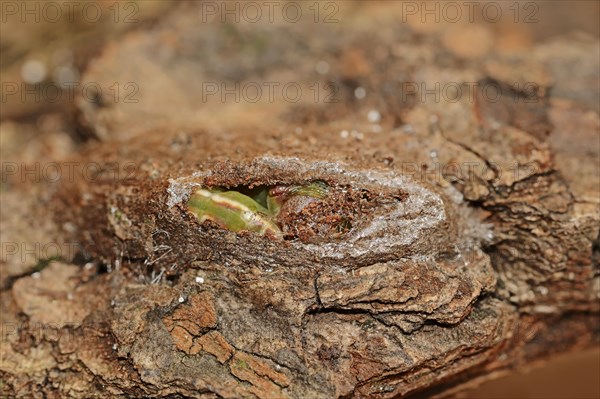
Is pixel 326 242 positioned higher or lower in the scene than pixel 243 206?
lower

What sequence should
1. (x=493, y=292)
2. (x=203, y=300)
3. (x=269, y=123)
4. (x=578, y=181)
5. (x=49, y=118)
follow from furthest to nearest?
(x=49, y=118) → (x=269, y=123) → (x=578, y=181) → (x=493, y=292) → (x=203, y=300)

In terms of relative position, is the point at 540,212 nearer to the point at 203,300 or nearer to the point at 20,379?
the point at 203,300

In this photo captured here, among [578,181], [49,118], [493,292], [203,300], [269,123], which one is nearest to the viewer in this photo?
[203,300]

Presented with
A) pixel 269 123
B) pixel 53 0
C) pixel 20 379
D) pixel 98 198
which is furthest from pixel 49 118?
pixel 20 379

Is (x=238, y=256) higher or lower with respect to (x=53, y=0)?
lower

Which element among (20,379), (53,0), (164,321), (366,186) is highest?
(53,0)

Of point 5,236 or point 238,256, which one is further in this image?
point 5,236
